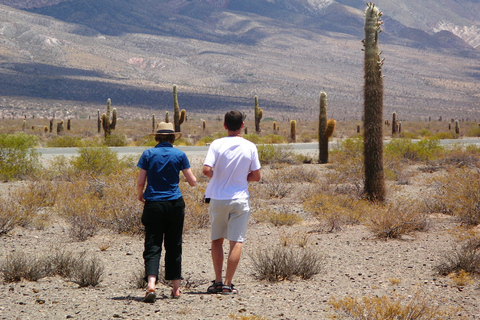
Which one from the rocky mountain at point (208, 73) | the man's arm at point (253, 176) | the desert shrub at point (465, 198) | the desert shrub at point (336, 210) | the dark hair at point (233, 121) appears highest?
the rocky mountain at point (208, 73)

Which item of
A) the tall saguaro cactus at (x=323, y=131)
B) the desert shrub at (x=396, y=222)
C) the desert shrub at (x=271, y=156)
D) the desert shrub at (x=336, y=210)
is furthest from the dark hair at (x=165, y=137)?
the tall saguaro cactus at (x=323, y=131)

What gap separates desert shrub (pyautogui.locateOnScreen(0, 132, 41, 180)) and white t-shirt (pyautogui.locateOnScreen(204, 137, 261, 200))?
1207 cm

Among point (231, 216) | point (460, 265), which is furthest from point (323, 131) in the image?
point (231, 216)

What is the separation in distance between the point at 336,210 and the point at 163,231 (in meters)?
5.23

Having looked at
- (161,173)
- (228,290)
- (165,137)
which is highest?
(165,137)

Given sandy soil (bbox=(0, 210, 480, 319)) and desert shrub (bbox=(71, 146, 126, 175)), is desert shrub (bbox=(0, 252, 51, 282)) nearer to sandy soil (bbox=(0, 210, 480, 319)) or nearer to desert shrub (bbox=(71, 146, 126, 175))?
sandy soil (bbox=(0, 210, 480, 319))

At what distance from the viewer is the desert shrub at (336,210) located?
9766 millimetres

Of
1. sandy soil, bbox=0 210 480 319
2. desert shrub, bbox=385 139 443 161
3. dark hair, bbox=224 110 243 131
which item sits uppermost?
dark hair, bbox=224 110 243 131

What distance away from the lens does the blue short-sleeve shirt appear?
18.5 ft

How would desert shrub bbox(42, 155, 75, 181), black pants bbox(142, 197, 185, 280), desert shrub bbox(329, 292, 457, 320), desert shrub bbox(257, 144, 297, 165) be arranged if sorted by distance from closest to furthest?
desert shrub bbox(329, 292, 457, 320)
black pants bbox(142, 197, 185, 280)
desert shrub bbox(42, 155, 75, 181)
desert shrub bbox(257, 144, 297, 165)

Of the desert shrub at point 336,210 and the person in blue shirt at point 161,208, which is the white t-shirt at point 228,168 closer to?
the person in blue shirt at point 161,208

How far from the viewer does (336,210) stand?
403 inches

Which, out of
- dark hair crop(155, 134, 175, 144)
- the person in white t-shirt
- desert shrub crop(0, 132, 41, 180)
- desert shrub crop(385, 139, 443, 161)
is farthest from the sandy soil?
desert shrub crop(385, 139, 443, 161)

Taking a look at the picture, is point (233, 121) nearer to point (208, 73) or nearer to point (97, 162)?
point (97, 162)
